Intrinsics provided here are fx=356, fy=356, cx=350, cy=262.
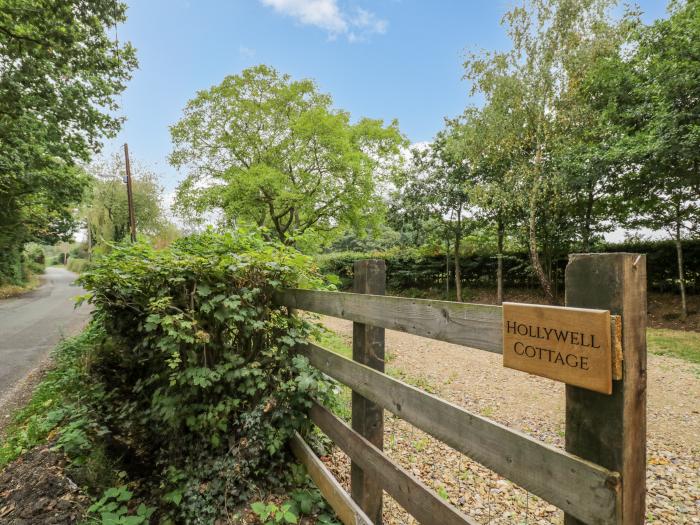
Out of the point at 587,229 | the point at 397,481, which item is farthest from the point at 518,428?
the point at 587,229

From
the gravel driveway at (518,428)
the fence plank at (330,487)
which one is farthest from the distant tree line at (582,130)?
the fence plank at (330,487)

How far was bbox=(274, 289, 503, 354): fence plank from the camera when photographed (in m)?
1.28

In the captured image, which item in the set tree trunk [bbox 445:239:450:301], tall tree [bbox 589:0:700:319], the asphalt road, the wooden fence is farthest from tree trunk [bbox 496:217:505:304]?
the asphalt road

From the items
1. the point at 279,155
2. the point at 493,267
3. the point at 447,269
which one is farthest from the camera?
the point at 279,155

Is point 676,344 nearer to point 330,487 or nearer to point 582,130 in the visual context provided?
point 582,130

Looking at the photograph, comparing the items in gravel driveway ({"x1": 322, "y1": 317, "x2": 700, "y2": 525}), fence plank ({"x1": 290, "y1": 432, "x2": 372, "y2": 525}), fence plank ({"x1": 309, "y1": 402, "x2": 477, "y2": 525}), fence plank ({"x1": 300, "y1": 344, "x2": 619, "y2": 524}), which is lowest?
gravel driveway ({"x1": 322, "y1": 317, "x2": 700, "y2": 525})

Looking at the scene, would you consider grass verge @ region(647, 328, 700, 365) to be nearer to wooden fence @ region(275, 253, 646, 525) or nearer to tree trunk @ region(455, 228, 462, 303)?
tree trunk @ region(455, 228, 462, 303)

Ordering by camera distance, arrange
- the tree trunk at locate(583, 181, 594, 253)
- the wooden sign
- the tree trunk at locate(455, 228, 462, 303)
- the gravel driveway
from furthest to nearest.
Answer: the tree trunk at locate(455, 228, 462, 303)
the tree trunk at locate(583, 181, 594, 253)
the gravel driveway
the wooden sign

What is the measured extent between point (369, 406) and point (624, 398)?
57.5 inches

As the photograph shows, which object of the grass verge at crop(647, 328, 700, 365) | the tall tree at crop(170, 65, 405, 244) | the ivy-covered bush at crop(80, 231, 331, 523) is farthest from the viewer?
the tall tree at crop(170, 65, 405, 244)

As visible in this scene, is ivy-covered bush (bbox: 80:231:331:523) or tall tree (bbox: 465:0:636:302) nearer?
ivy-covered bush (bbox: 80:231:331:523)

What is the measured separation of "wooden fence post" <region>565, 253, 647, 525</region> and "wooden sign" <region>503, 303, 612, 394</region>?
0.18 ft

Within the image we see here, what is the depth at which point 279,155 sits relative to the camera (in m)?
17.1

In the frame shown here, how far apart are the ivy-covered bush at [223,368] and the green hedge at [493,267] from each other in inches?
242
